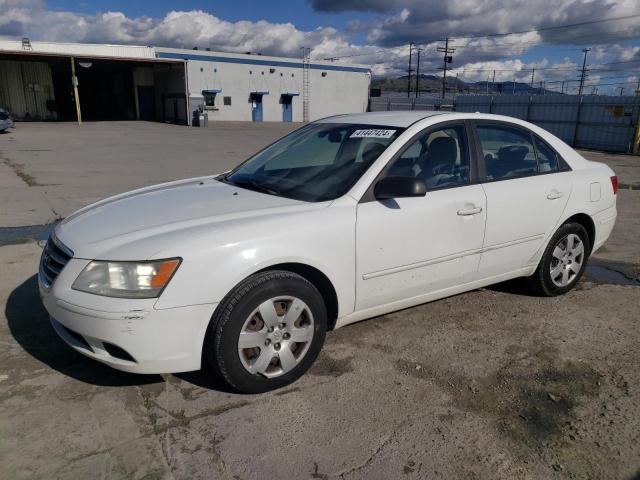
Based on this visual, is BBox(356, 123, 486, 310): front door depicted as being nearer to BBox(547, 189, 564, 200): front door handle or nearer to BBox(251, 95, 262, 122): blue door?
BBox(547, 189, 564, 200): front door handle

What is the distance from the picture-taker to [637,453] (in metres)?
2.58

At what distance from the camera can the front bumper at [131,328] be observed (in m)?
2.61

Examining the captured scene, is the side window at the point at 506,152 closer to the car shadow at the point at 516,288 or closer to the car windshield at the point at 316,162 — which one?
the car windshield at the point at 316,162

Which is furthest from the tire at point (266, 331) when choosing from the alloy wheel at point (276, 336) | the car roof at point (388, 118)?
the car roof at point (388, 118)

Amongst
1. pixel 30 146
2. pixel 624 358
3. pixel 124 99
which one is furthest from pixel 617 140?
pixel 124 99

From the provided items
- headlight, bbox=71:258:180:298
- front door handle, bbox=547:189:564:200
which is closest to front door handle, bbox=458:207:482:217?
front door handle, bbox=547:189:564:200

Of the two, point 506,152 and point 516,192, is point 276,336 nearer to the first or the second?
point 516,192

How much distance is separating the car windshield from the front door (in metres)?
0.21

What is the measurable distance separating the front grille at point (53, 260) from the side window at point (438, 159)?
83.5 inches

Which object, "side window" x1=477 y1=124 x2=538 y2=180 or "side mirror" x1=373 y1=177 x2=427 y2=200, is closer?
"side mirror" x1=373 y1=177 x2=427 y2=200

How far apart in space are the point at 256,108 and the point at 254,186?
37744mm

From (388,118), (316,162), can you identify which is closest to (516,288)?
(388,118)

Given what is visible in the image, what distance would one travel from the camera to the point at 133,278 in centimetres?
264

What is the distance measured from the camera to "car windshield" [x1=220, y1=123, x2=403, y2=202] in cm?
341
